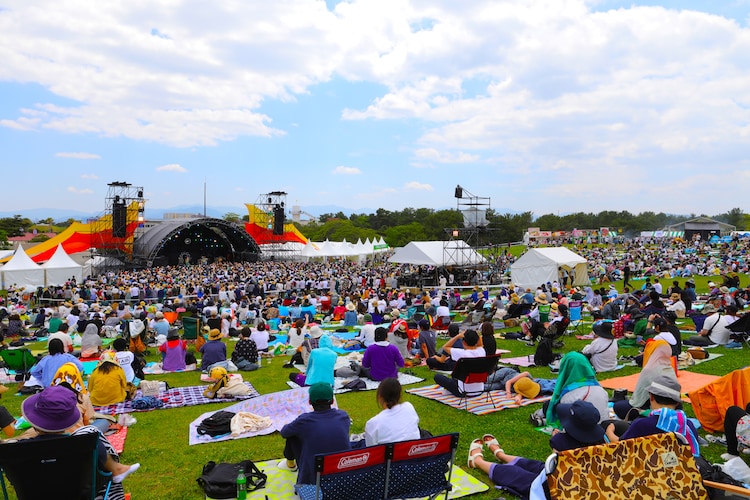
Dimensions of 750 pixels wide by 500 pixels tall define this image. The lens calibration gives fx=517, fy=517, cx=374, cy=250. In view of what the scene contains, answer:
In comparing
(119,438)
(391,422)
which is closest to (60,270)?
(119,438)

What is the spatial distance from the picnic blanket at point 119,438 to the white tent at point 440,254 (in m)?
19.9

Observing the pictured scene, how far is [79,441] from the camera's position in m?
3.21

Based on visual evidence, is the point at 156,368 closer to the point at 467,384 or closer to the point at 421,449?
the point at 467,384

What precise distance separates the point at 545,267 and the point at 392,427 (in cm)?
1976

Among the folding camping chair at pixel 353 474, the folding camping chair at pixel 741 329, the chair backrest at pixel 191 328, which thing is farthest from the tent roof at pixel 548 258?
the folding camping chair at pixel 353 474

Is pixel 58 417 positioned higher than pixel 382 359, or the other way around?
pixel 58 417

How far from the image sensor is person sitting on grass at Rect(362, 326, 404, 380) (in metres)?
7.74

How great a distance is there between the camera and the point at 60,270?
87.9 feet

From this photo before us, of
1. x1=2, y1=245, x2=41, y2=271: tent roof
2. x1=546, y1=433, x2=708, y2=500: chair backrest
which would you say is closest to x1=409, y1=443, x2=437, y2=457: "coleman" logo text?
x1=546, y1=433, x2=708, y2=500: chair backrest

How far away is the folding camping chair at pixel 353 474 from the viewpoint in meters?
3.13

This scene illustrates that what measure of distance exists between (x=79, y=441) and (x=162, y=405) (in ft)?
13.3

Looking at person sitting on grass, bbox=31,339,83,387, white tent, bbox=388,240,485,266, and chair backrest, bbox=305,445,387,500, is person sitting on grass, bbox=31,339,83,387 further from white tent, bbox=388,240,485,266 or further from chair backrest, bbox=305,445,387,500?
white tent, bbox=388,240,485,266

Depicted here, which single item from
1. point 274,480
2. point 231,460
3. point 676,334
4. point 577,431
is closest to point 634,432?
point 577,431

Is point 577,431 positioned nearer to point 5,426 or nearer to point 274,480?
point 274,480
